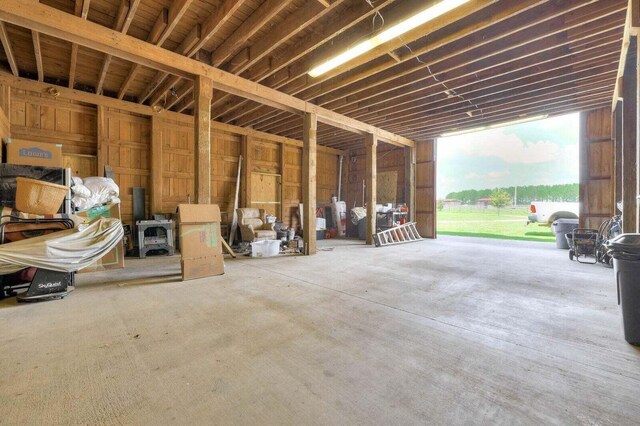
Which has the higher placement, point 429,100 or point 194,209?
point 429,100

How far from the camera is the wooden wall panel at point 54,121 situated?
4973 millimetres

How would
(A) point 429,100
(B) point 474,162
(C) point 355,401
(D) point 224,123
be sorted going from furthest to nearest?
1. (B) point 474,162
2. (D) point 224,123
3. (A) point 429,100
4. (C) point 355,401

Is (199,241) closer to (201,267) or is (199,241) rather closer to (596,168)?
(201,267)

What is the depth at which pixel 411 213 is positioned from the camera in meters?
9.35

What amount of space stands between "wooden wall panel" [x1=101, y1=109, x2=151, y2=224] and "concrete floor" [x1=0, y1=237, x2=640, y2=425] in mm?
3404

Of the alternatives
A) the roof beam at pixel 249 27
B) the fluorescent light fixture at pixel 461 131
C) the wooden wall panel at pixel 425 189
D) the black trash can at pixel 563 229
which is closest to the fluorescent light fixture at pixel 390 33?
the roof beam at pixel 249 27

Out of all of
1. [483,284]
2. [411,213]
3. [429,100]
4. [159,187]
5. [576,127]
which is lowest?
[483,284]

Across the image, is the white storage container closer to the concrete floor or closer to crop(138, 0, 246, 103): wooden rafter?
the concrete floor

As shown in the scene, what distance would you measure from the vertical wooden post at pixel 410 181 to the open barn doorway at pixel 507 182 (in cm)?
83

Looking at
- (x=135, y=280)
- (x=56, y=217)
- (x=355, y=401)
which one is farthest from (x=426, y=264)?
(x=56, y=217)

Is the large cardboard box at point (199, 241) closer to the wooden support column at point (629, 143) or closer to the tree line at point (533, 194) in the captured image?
the wooden support column at point (629, 143)

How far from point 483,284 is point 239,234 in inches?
238

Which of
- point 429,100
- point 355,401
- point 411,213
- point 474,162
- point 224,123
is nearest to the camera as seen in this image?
point 355,401

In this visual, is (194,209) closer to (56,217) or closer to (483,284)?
(56,217)
